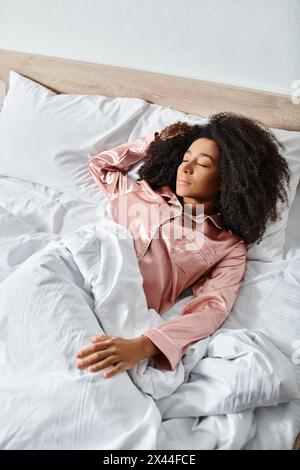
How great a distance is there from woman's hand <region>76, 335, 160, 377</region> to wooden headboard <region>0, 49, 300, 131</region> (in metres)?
0.86

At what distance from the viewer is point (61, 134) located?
5.13 feet

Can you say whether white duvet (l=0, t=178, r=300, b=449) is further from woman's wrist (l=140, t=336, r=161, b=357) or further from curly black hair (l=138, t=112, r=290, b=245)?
curly black hair (l=138, t=112, r=290, b=245)

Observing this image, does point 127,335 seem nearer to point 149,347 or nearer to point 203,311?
point 149,347

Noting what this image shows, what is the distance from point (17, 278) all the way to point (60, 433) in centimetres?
35

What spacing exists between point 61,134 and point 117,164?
0.30 m

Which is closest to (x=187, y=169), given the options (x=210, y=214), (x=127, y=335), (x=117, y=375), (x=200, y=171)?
(x=200, y=171)

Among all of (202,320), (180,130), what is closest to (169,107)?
(180,130)

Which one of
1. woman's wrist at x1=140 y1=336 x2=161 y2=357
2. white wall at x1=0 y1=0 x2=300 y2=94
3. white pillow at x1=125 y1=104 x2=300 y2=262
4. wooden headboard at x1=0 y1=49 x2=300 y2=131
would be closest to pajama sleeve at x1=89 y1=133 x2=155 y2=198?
white pillow at x1=125 y1=104 x2=300 y2=262

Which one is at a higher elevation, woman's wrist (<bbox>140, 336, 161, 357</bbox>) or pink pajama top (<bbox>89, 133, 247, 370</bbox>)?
pink pajama top (<bbox>89, 133, 247, 370</bbox>)

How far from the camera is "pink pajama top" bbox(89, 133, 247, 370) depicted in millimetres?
1072

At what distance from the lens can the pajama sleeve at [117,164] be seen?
1382mm

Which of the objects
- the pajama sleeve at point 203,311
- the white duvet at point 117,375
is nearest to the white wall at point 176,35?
the pajama sleeve at point 203,311

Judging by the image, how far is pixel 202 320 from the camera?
39.8 inches

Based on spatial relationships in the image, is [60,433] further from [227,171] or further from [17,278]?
[227,171]
